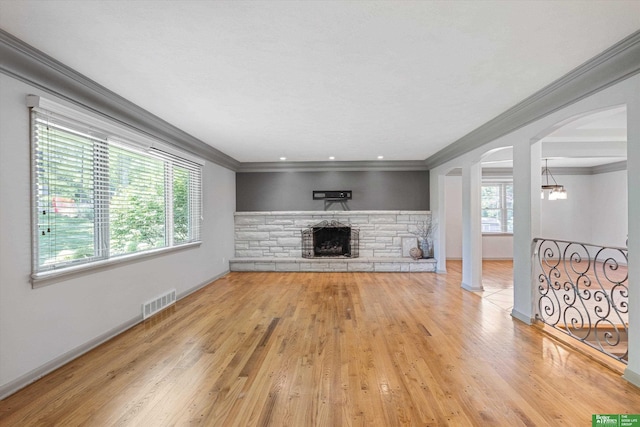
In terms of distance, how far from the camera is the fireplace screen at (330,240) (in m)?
7.16

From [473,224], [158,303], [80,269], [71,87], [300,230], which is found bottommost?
[158,303]

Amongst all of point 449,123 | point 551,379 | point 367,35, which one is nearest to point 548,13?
point 367,35

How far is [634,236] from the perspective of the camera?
2.25 m

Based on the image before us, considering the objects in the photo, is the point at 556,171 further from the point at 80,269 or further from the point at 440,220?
the point at 80,269

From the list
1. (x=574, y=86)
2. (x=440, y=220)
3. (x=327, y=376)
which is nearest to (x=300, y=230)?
(x=440, y=220)

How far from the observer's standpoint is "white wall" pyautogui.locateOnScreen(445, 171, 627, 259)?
782cm

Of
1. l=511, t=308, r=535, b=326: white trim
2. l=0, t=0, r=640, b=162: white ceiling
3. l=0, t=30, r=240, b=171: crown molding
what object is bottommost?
l=511, t=308, r=535, b=326: white trim

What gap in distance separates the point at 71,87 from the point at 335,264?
542 cm

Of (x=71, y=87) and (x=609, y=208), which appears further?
(x=609, y=208)

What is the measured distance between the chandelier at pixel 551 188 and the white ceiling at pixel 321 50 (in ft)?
13.3

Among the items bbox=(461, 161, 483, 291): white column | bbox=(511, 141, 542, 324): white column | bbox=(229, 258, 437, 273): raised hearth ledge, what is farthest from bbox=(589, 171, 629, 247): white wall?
bbox=(511, 141, 542, 324): white column

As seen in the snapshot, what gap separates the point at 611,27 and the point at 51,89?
4223 mm

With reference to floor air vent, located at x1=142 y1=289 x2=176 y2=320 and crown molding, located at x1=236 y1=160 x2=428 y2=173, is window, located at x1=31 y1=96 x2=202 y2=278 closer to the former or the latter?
floor air vent, located at x1=142 y1=289 x2=176 y2=320

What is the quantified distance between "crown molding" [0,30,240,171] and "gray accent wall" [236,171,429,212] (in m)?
3.17
